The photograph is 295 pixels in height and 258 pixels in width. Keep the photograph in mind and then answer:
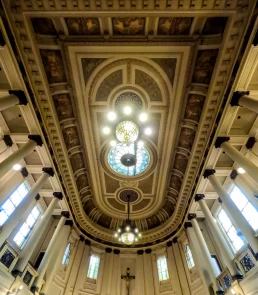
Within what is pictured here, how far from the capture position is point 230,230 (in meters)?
10.1

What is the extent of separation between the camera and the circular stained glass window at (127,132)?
8227 millimetres

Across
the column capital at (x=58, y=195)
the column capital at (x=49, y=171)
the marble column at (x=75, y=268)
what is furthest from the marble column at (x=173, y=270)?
the column capital at (x=49, y=171)

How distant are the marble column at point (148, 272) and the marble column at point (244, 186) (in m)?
7.61

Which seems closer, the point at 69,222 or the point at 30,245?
the point at 30,245

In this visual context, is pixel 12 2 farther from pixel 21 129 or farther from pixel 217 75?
pixel 217 75

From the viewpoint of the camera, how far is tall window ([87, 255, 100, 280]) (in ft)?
39.9

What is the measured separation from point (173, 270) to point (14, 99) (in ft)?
39.8

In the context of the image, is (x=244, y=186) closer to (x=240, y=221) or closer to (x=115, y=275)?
(x=240, y=221)

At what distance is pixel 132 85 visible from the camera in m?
9.07

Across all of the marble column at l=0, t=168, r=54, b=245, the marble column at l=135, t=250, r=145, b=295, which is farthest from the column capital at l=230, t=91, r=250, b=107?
the marble column at l=135, t=250, r=145, b=295

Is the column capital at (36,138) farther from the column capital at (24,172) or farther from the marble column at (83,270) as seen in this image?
the marble column at (83,270)

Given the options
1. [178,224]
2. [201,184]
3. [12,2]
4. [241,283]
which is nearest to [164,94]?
[201,184]

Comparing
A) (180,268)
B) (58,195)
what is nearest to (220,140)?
(180,268)

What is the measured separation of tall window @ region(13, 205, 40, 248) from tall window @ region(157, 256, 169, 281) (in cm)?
807
